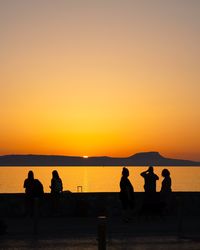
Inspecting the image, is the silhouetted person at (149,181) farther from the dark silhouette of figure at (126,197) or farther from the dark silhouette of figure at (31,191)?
the dark silhouette of figure at (31,191)

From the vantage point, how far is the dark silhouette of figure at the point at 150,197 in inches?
800

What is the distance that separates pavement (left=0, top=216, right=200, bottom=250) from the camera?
14.3 m

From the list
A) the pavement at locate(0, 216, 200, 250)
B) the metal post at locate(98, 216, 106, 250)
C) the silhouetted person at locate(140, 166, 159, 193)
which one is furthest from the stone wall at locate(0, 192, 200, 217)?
the metal post at locate(98, 216, 106, 250)

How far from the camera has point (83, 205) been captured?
21234 mm

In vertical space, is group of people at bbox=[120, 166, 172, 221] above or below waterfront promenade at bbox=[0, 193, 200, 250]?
above

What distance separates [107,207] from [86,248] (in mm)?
7254

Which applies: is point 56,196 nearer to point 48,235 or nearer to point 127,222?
point 127,222

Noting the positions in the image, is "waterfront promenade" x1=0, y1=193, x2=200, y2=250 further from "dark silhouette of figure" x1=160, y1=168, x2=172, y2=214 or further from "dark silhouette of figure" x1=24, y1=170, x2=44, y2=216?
"dark silhouette of figure" x1=24, y1=170, x2=44, y2=216

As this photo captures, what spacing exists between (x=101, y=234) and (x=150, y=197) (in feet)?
29.2

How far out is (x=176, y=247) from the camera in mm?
14102

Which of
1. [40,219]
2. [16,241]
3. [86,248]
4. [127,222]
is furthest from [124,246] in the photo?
[40,219]

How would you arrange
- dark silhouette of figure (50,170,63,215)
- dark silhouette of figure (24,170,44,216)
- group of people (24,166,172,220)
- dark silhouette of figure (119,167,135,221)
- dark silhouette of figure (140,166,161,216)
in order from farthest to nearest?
dark silhouette of figure (50,170,63,215), dark silhouette of figure (24,170,44,216), dark silhouette of figure (140,166,161,216), group of people (24,166,172,220), dark silhouette of figure (119,167,135,221)

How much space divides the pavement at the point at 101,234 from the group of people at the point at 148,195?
0.36 meters

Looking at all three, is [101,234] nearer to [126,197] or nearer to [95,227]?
[95,227]
